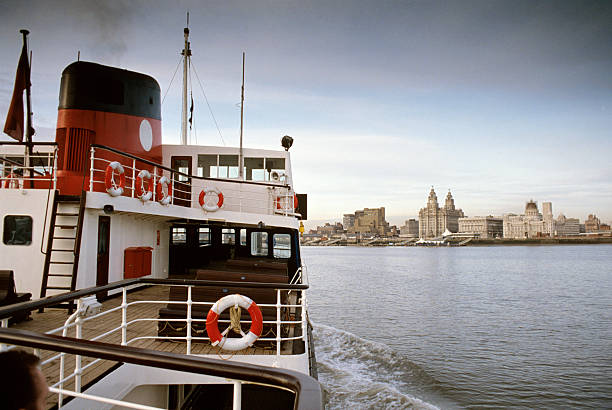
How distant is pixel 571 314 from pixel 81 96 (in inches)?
1081

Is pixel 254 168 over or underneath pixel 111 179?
over

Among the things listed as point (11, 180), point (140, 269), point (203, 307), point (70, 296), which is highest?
point (11, 180)

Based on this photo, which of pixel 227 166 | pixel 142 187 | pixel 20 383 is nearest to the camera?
pixel 20 383

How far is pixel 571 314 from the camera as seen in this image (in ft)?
81.6

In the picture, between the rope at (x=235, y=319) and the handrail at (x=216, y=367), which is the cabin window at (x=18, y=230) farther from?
the handrail at (x=216, y=367)

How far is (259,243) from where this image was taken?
14.0m

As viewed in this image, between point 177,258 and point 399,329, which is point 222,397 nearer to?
point 177,258

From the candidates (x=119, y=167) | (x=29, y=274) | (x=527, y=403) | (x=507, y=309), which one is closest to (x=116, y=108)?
(x=119, y=167)

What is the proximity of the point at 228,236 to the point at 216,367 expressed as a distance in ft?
39.8

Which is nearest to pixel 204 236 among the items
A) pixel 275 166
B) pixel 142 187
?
pixel 275 166

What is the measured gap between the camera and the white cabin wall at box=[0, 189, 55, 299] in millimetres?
8266

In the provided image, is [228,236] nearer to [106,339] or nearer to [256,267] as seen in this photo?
[256,267]

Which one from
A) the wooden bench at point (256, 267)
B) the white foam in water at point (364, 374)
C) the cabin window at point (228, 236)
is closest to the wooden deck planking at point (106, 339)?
the wooden bench at point (256, 267)

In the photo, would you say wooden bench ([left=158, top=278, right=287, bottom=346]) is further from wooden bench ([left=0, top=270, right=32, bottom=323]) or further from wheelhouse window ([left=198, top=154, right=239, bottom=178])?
wheelhouse window ([left=198, top=154, right=239, bottom=178])
